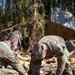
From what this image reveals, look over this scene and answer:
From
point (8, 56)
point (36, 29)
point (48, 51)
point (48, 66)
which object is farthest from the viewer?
point (36, 29)

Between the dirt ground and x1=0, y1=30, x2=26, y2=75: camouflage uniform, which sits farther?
the dirt ground

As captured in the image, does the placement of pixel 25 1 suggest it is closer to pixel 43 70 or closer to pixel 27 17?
pixel 27 17

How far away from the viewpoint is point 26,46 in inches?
507

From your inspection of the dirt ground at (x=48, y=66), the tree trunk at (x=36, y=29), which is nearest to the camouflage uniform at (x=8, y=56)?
the dirt ground at (x=48, y=66)

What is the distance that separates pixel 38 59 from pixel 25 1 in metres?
8.15

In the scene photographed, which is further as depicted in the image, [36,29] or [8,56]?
[36,29]

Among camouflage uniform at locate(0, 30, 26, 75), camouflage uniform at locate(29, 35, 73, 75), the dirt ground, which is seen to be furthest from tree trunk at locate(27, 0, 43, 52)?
camouflage uniform at locate(0, 30, 26, 75)

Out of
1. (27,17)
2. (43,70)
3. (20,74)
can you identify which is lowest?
(43,70)

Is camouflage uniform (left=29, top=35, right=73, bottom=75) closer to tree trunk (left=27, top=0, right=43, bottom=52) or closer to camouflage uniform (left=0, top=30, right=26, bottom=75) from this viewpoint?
camouflage uniform (left=0, top=30, right=26, bottom=75)

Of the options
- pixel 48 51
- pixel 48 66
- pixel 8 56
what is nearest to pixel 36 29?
pixel 48 66

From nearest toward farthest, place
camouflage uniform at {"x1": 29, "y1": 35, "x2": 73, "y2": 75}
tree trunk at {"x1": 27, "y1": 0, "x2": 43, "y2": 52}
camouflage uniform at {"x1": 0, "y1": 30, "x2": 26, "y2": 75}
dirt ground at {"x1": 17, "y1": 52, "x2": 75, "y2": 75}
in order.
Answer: camouflage uniform at {"x1": 0, "y1": 30, "x2": 26, "y2": 75} < camouflage uniform at {"x1": 29, "y1": 35, "x2": 73, "y2": 75} < dirt ground at {"x1": 17, "y1": 52, "x2": 75, "y2": 75} < tree trunk at {"x1": 27, "y1": 0, "x2": 43, "y2": 52}

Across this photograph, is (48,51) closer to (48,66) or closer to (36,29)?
(48,66)

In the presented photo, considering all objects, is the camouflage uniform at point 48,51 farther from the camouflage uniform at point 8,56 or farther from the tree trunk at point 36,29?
the tree trunk at point 36,29

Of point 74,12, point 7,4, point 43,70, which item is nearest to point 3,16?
point 7,4
